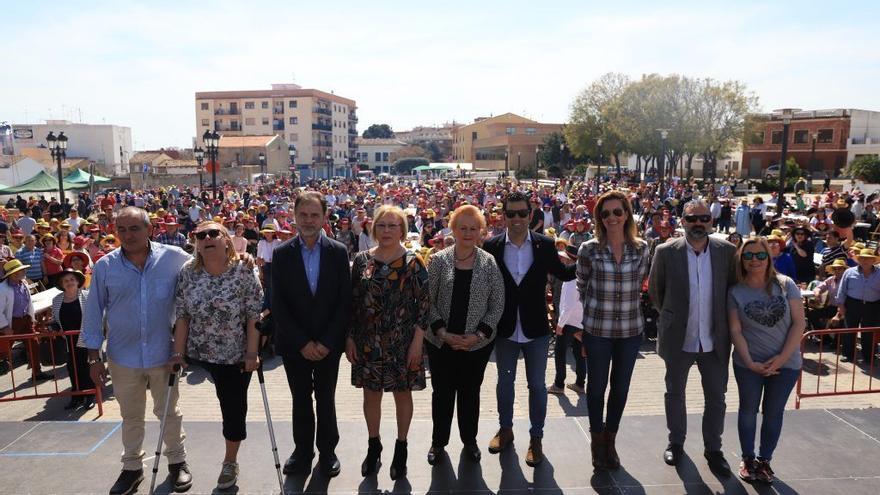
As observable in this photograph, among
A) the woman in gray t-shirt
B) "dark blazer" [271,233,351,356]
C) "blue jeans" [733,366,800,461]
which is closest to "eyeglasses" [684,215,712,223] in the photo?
the woman in gray t-shirt

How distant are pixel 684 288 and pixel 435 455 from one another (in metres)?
1.93

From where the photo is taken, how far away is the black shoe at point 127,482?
3.57 m

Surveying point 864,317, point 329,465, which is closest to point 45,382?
point 329,465

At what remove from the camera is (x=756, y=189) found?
41438 mm

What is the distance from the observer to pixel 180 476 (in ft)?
12.0

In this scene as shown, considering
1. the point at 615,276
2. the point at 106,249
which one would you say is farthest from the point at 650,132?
the point at 615,276

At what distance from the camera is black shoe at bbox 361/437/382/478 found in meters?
3.75

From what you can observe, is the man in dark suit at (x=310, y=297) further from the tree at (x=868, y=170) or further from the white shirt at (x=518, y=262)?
the tree at (x=868, y=170)

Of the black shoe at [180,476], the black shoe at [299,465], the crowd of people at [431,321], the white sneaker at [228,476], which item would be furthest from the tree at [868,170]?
the black shoe at [180,476]

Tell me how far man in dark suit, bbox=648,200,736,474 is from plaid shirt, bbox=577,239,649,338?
0.55 ft

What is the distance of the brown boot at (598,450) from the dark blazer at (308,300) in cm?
179

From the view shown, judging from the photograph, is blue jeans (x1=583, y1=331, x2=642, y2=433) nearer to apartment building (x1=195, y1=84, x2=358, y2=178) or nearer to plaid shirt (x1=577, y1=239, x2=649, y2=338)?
plaid shirt (x1=577, y1=239, x2=649, y2=338)

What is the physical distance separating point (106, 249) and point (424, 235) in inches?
248

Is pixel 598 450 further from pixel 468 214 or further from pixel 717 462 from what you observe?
pixel 468 214
